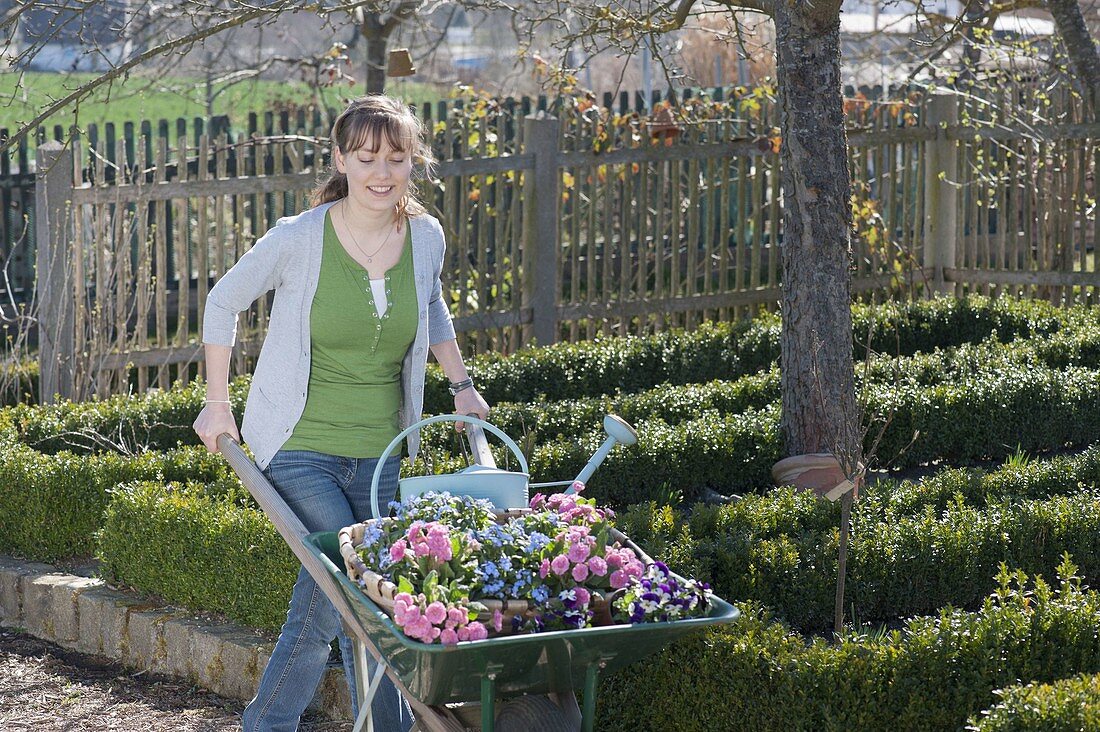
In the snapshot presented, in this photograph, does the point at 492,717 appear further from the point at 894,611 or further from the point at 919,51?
the point at 919,51

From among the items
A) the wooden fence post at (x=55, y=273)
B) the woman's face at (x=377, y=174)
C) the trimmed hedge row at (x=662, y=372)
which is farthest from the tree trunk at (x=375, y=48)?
the woman's face at (x=377, y=174)

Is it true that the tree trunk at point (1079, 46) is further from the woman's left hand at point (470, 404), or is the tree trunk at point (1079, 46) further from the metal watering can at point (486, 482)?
the metal watering can at point (486, 482)

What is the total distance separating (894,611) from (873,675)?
1.23m

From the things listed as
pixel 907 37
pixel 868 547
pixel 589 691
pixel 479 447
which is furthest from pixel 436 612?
pixel 907 37

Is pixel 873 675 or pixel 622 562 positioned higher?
pixel 622 562

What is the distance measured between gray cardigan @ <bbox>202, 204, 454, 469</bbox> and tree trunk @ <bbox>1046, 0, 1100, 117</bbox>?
24.4 feet

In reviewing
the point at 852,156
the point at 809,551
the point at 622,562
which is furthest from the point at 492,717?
the point at 852,156

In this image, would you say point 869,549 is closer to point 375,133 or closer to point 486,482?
point 486,482

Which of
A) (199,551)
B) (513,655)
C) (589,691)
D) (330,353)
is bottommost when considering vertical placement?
(199,551)

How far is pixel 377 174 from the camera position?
10.9ft

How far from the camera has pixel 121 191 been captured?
24.2ft

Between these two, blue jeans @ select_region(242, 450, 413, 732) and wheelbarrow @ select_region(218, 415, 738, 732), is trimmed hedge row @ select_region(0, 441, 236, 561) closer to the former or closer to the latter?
blue jeans @ select_region(242, 450, 413, 732)

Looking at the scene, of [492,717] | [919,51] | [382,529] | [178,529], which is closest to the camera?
[492,717]

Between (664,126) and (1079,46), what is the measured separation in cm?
297
